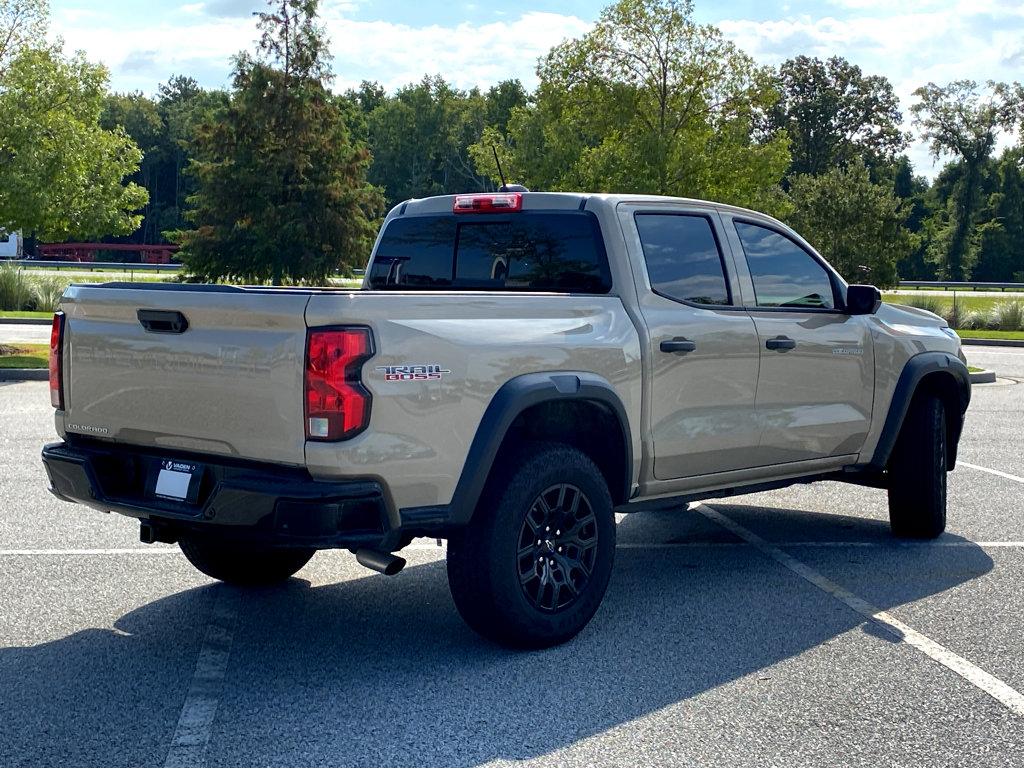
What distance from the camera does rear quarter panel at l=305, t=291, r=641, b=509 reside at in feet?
15.5

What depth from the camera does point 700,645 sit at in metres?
5.52

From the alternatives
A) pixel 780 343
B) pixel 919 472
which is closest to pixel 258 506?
pixel 780 343

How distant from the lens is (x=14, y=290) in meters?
31.7

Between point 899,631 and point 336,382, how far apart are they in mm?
2825

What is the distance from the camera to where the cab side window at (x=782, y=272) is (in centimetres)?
684

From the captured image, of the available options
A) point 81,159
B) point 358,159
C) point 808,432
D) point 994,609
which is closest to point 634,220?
point 808,432

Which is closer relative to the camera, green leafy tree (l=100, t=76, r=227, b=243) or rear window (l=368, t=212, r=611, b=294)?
rear window (l=368, t=212, r=611, b=294)

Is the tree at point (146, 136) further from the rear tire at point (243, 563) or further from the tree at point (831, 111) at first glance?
the rear tire at point (243, 563)

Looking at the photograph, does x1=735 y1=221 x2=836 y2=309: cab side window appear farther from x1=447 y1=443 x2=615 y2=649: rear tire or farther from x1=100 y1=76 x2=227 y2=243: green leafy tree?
x1=100 y1=76 x2=227 y2=243: green leafy tree

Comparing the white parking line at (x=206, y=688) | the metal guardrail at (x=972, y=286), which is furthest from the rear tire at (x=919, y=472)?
the metal guardrail at (x=972, y=286)

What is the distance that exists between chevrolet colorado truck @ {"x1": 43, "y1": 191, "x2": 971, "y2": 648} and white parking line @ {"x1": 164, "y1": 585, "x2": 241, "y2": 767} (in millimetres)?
442

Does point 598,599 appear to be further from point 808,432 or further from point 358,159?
point 358,159

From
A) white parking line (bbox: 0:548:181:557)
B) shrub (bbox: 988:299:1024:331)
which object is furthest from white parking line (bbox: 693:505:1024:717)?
shrub (bbox: 988:299:1024:331)

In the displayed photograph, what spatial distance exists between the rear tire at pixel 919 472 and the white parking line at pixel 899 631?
0.87 metres
